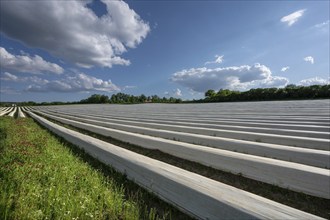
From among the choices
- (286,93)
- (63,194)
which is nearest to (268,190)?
(63,194)

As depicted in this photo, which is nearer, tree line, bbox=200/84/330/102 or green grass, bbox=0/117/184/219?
green grass, bbox=0/117/184/219

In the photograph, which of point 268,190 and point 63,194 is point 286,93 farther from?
point 63,194

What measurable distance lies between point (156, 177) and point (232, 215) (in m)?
1.06

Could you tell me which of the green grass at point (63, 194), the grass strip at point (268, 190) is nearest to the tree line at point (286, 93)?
the grass strip at point (268, 190)

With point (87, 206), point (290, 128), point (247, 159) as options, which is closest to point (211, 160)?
point (247, 159)

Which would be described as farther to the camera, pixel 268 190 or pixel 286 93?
pixel 286 93

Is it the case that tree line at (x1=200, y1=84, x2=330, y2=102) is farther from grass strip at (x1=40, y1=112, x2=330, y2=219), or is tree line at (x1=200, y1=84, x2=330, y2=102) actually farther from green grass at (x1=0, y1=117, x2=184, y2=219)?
green grass at (x1=0, y1=117, x2=184, y2=219)

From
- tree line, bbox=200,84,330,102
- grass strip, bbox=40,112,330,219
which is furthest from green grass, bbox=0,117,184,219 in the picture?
tree line, bbox=200,84,330,102

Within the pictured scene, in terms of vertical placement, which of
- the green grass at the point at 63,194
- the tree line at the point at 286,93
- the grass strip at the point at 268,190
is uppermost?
the tree line at the point at 286,93

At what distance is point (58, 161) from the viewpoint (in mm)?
3605

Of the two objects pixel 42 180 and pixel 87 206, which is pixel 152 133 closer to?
pixel 42 180

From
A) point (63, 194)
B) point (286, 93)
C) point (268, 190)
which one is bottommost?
point (268, 190)

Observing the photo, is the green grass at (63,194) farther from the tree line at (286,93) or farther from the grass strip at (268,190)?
the tree line at (286,93)

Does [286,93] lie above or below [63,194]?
above
